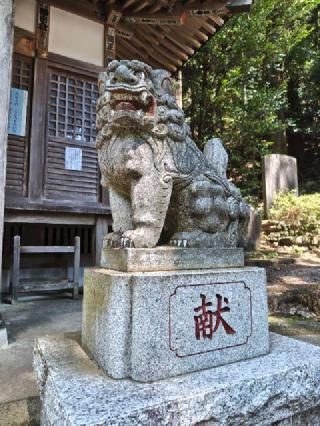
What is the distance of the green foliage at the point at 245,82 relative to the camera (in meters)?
11.5

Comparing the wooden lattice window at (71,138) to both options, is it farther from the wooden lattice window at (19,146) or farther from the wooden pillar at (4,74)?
the wooden pillar at (4,74)

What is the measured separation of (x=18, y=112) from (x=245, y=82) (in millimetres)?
9788

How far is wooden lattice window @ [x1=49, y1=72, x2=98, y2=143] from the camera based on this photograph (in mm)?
5551

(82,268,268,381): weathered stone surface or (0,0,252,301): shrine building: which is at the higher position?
(0,0,252,301): shrine building

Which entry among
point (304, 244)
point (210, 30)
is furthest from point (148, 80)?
point (304, 244)

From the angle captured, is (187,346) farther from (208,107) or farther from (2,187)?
(208,107)

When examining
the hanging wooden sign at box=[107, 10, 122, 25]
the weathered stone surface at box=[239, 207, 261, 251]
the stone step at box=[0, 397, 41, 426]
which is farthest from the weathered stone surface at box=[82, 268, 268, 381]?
the weathered stone surface at box=[239, 207, 261, 251]

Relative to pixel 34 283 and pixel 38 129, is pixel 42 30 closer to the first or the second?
pixel 38 129

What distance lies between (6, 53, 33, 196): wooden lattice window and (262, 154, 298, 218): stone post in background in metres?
7.58

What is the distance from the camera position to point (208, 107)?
12.3 metres

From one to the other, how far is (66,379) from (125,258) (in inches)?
28.7

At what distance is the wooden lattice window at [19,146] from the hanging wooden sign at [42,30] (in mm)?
234

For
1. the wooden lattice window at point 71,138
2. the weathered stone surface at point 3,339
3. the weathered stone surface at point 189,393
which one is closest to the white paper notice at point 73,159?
the wooden lattice window at point 71,138

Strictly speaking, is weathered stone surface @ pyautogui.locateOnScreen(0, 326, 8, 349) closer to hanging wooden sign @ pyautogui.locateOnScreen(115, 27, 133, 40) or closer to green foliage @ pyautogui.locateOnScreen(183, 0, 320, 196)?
hanging wooden sign @ pyautogui.locateOnScreen(115, 27, 133, 40)
